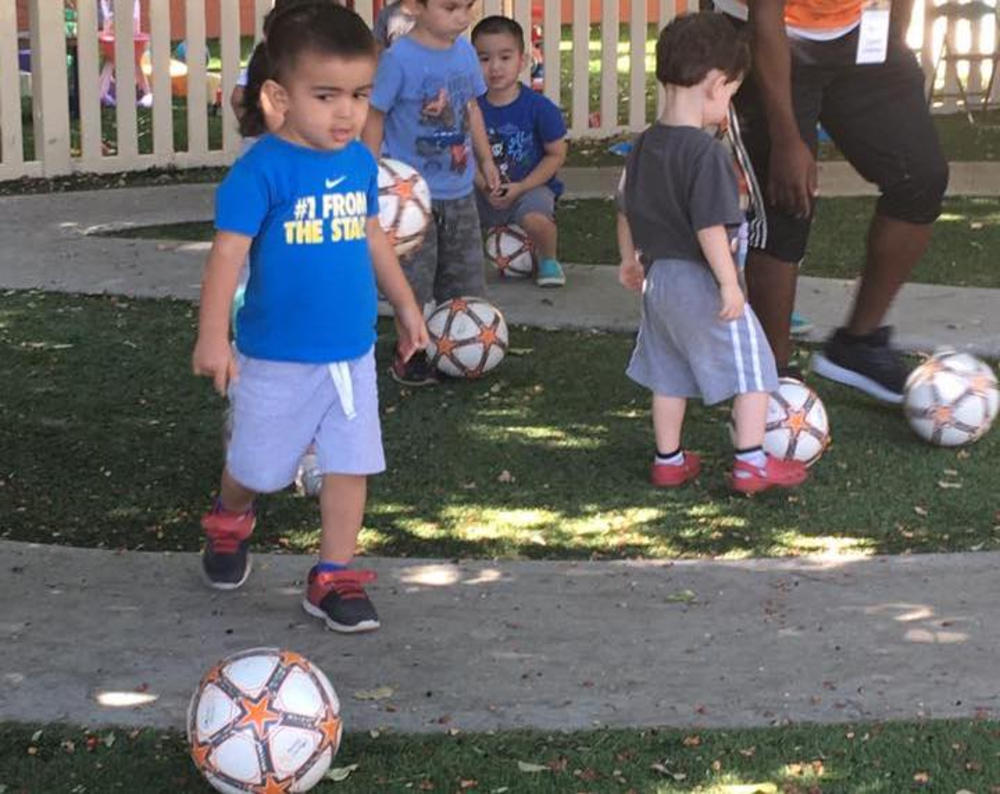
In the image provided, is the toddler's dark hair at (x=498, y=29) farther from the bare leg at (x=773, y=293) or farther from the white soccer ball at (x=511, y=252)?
the bare leg at (x=773, y=293)

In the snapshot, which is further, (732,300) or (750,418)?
(750,418)

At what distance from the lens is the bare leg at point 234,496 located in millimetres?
5355

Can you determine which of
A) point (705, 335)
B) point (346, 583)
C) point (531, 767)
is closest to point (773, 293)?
point (705, 335)

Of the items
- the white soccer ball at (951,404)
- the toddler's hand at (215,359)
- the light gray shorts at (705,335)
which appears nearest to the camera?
the toddler's hand at (215,359)

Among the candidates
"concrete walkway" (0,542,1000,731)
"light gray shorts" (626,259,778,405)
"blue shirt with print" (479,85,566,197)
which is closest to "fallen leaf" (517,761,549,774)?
"concrete walkway" (0,542,1000,731)

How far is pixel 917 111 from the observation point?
705 centimetres

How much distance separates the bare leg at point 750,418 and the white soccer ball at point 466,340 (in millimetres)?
1607

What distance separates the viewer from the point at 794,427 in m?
6.36

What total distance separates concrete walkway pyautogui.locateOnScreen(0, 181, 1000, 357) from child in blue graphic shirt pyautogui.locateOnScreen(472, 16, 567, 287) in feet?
0.94

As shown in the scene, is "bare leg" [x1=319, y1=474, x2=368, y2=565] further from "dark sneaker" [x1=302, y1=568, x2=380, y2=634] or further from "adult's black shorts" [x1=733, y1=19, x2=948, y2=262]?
"adult's black shorts" [x1=733, y1=19, x2=948, y2=262]

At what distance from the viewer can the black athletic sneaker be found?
722 cm

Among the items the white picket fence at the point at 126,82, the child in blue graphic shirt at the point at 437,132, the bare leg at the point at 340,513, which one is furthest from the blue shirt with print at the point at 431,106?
the white picket fence at the point at 126,82

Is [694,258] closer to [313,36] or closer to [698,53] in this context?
[698,53]

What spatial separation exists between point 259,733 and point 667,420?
2542 mm
